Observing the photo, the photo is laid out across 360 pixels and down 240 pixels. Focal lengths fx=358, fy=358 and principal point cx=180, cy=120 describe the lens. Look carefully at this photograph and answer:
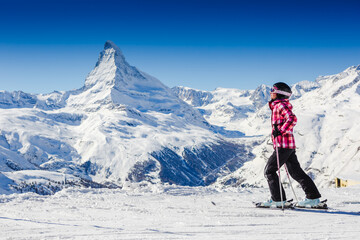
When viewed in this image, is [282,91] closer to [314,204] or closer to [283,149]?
[283,149]

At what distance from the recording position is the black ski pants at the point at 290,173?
9680mm

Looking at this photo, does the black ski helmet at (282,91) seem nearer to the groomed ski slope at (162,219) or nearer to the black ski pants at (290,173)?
the black ski pants at (290,173)

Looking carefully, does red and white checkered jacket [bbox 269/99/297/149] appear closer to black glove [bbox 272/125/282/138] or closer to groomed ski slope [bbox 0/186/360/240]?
black glove [bbox 272/125/282/138]

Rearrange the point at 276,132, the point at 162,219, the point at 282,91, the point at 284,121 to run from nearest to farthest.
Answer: the point at 162,219 < the point at 284,121 < the point at 276,132 < the point at 282,91

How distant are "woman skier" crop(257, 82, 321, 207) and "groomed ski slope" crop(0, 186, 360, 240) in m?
0.41

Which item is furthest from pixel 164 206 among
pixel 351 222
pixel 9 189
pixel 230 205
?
pixel 9 189

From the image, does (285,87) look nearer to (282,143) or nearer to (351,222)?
(282,143)

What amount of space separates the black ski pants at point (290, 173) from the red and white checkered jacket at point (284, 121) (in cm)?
20

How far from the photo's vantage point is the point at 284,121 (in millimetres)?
9570

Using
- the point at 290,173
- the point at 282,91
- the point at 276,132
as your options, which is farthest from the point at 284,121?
the point at 290,173

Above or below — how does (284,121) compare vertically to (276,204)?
above

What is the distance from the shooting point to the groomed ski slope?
7.02 m

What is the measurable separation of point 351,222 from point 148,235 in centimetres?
475

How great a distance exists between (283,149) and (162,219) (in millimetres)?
3722
